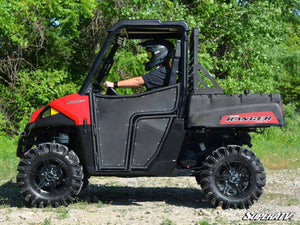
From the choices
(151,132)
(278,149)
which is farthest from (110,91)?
(278,149)

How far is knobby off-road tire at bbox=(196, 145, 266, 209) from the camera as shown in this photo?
6777mm

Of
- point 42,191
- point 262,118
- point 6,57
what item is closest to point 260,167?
point 262,118

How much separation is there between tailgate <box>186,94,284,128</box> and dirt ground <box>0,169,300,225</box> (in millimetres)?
1097

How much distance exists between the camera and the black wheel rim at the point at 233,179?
22.4ft

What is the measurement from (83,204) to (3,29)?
8.23m

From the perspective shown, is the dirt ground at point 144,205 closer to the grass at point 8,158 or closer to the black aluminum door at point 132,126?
the black aluminum door at point 132,126

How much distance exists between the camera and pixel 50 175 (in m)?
6.83

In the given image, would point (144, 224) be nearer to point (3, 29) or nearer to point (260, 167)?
point (260, 167)

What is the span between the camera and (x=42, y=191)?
22.4 feet

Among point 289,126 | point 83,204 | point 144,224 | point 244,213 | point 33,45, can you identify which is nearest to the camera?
point 144,224

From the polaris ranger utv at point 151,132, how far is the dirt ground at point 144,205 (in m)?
0.34

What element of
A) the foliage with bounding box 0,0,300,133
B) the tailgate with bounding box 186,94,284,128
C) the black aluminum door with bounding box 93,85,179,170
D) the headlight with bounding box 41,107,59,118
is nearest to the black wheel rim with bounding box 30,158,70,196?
the black aluminum door with bounding box 93,85,179,170

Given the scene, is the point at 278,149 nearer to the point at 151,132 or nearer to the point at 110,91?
the point at 151,132

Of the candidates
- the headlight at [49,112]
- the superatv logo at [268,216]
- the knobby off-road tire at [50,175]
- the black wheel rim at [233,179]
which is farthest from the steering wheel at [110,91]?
the superatv logo at [268,216]
